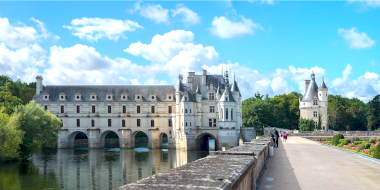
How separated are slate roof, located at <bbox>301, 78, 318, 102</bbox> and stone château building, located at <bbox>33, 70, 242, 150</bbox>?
43.1 ft

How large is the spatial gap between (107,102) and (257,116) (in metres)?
26.2

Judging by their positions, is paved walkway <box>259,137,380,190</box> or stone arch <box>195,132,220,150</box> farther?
stone arch <box>195,132,220,150</box>

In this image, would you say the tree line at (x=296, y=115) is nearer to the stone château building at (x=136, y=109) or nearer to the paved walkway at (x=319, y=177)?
the stone château building at (x=136, y=109)

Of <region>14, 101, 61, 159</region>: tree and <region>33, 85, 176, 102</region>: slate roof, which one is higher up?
<region>33, 85, 176, 102</region>: slate roof

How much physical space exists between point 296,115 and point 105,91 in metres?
38.2

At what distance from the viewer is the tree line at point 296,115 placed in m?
65.8

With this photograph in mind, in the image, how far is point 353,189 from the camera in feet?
30.3

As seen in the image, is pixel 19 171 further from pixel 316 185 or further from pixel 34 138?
pixel 316 185

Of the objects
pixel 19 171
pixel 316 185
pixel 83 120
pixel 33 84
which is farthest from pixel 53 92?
pixel 316 185

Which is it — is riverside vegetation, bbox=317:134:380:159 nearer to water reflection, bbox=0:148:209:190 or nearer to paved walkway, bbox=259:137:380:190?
paved walkway, bbox=259:137:380:190

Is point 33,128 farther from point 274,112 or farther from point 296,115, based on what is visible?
point 296,115

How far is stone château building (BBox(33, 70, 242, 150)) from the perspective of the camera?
55.9m

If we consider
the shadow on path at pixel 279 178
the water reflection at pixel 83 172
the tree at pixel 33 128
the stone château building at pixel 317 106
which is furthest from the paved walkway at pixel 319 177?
the stone château building at pixel 317 106

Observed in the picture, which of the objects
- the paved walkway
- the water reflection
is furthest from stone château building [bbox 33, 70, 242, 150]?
the paved walkway
